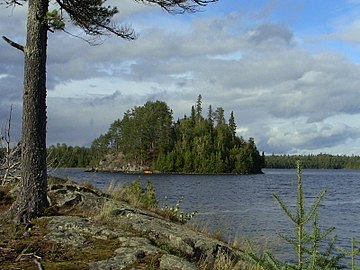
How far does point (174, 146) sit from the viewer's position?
120125mm

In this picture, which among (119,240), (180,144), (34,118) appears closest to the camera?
(119,240)

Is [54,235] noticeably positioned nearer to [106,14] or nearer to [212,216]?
[106,14]

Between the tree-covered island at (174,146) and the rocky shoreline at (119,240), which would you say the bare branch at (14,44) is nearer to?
the rocky shoreline at (119,240)

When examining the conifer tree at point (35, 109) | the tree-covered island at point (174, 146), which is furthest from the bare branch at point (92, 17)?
the tree-covered island at point (174, 146)

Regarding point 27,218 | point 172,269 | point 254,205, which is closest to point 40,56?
point 27,218

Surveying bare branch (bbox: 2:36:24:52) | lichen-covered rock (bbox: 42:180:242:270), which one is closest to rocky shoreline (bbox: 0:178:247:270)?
lichen-covered rock (bbox: 42:180:242:270)

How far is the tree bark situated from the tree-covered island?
10373 centimetres

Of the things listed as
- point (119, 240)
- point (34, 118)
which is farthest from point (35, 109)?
point (119, 240)

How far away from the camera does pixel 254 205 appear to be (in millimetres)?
33875

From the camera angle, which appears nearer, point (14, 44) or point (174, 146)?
point (14, 44)

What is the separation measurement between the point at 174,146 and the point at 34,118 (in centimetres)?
11088

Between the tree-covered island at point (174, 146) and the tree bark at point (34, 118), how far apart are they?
A: 103734mm

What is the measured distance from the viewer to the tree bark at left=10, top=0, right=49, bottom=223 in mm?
9281

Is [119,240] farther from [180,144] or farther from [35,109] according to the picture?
[180,144]
